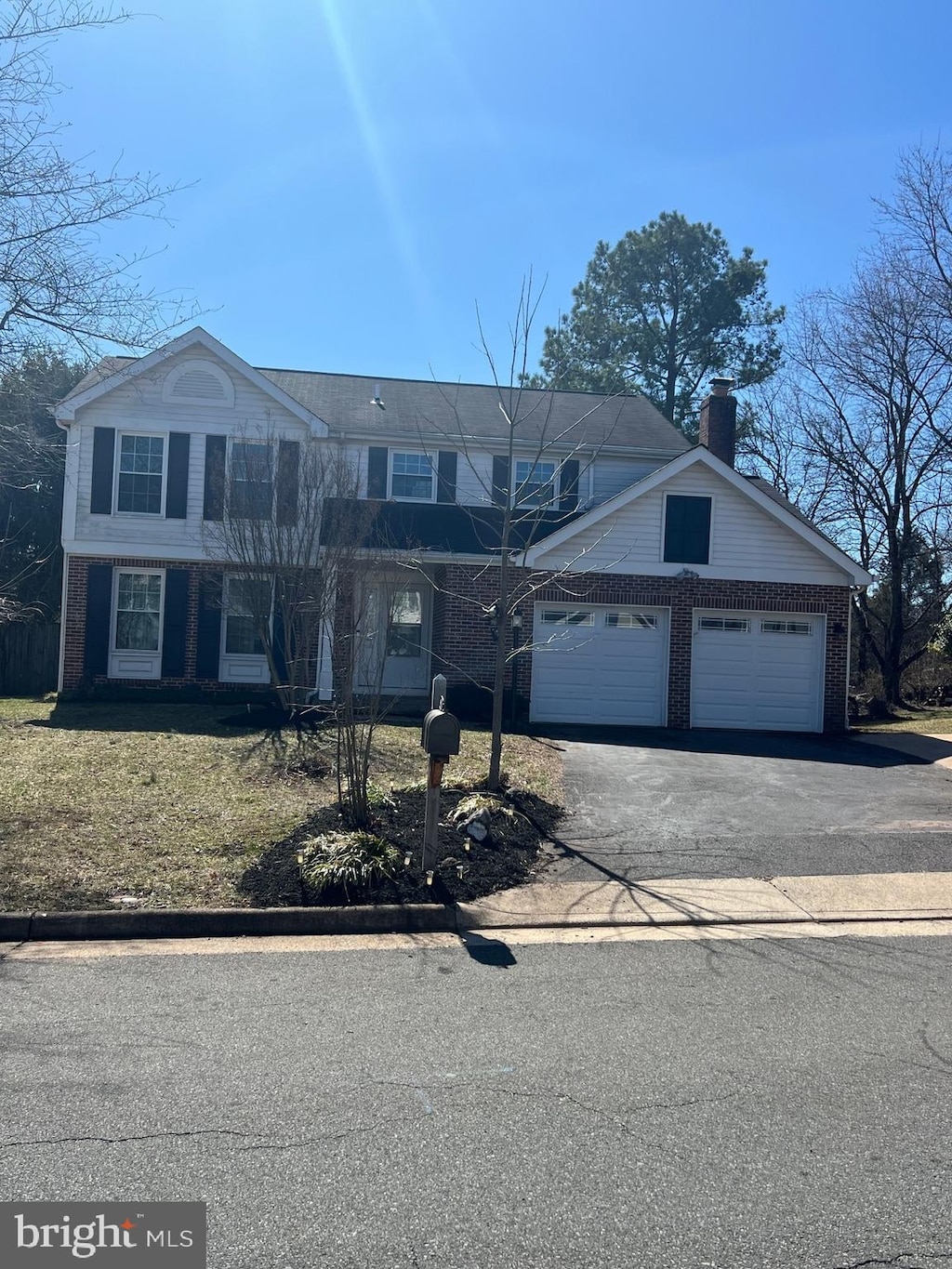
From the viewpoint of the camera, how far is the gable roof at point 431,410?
18188 millimetres

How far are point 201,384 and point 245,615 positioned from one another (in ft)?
14.4

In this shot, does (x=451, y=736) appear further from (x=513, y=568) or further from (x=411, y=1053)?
(x=513, y=568)

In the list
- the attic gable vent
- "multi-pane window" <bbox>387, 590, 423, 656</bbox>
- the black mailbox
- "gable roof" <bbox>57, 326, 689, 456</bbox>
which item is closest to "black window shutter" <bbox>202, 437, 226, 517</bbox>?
the attic gable vent

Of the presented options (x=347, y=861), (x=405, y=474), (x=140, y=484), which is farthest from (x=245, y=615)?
(x=347, y=861)

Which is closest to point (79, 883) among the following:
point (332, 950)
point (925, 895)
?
point (332, 950)

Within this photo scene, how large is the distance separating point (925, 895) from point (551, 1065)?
457 centimetres

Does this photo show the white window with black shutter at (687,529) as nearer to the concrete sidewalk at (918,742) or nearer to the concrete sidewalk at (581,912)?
the concrete sidewalk at (918,742)

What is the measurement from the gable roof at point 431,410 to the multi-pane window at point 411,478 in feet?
1.65

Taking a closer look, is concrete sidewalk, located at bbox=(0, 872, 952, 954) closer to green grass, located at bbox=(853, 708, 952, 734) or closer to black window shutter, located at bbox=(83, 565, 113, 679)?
green grass, located at bbox=(853, 708, 952, 734)

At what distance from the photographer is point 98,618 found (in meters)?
17.9

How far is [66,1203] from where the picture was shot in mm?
3332

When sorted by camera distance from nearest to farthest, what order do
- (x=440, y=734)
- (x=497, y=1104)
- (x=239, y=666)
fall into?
(x=497, y=1104)
(x=440, y=734)
(x=239, y=666)

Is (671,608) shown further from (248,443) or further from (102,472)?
(102,472)

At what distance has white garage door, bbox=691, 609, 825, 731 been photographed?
17.7 metres
